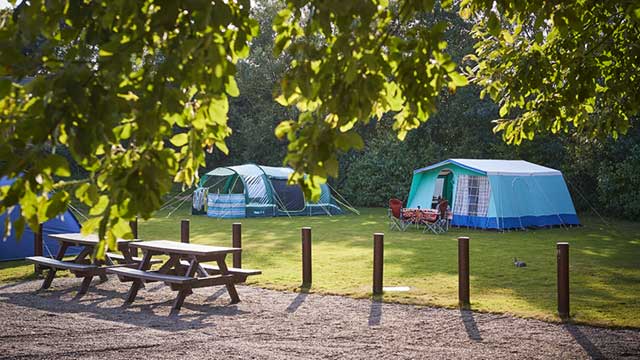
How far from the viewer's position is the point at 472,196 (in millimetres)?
20203

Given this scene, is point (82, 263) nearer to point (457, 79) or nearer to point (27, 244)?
point (27, 244)

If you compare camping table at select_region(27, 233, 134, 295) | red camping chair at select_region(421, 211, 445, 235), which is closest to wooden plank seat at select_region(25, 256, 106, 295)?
camping table at select_region(27, 233, 134, 295)

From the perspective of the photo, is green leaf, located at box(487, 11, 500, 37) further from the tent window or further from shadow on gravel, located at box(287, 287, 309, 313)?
the tent window

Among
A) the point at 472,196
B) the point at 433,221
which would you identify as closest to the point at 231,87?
the point at 433,221

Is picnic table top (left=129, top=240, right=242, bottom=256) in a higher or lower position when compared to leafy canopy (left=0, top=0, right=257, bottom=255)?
lower

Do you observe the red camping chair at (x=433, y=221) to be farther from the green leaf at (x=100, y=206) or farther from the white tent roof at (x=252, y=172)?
the green leaf at (x=100, y=206)

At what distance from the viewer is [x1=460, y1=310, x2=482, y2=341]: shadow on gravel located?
705 cm

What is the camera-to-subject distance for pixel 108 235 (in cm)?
309

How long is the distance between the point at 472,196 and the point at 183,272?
1214cm

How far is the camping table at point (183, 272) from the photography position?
8.50 m

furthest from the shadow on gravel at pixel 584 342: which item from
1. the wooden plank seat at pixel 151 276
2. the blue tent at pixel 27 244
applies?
the blue tent at pixel 27 244

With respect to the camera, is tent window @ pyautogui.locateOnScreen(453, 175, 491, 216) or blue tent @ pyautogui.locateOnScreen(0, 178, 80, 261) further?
tent window @ pyautogui.locateOnScreen(453, 175, 491, 216)

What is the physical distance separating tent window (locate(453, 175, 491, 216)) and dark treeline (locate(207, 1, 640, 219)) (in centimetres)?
336

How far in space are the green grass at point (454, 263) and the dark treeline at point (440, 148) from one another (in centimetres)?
281
